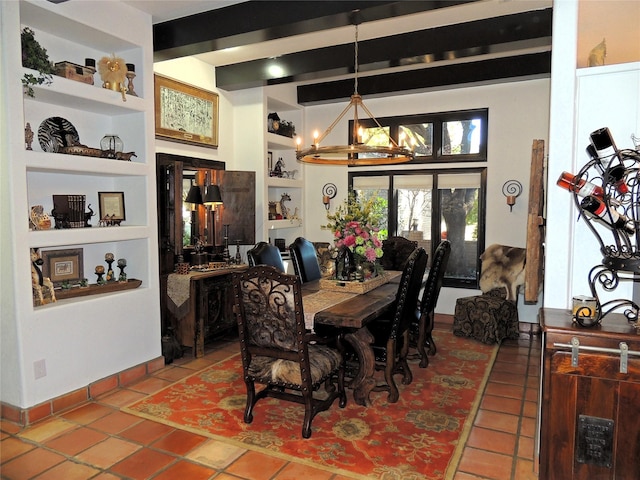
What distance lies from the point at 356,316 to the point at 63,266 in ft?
7.82

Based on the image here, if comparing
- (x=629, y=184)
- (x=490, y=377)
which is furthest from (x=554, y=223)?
(x=490, y=377)

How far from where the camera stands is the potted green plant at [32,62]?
289cm

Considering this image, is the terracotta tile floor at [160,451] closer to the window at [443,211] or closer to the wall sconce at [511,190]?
the window at [443,211]

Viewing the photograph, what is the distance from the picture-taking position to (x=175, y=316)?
4340 millimetres

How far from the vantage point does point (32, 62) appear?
9.61 ft

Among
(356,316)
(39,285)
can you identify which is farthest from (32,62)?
(356,316)

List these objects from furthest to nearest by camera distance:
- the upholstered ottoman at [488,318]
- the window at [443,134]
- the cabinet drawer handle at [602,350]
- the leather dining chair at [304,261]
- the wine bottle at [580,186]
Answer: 1. the window at [443,134]
2. the upholstered ottoman at [488,318]
3. the leather dining chair at [304,261]
4. the wine bottle at [580,186]
5. the cabinet drawer handle at [602,350]

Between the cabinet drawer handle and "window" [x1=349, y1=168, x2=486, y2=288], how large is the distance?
3852 millimetres

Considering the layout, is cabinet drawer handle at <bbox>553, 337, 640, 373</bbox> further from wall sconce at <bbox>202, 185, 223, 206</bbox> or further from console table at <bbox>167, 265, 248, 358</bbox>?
wall sconce at <bbox>202, 185, 223, 206</bbox>

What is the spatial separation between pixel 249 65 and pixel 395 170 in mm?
2318

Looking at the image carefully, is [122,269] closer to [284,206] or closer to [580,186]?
[284,206]

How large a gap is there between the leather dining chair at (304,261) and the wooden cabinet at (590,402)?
269 centimetres

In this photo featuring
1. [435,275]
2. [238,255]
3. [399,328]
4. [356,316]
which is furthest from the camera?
[238,255]

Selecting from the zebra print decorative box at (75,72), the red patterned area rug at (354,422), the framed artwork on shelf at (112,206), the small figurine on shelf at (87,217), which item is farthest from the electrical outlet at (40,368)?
the zebra print decorative box at (75,72)
